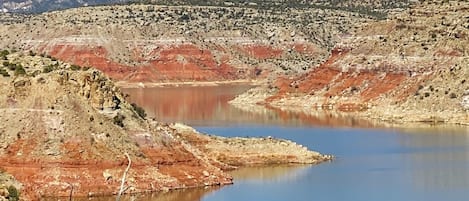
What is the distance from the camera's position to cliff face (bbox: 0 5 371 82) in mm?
179500

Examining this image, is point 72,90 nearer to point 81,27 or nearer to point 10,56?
point 10,56

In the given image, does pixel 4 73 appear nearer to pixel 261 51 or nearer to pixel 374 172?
pixel 374 172

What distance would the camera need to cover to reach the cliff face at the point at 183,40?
17950 centimetres

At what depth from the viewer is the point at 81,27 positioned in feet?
618

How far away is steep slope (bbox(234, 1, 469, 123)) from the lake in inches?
275

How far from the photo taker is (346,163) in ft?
204

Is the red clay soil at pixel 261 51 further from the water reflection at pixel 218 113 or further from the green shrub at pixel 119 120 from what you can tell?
the green shrub at pixel 119 120

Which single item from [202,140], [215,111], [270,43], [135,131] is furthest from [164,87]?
[135,131]

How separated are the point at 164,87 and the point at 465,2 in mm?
61724

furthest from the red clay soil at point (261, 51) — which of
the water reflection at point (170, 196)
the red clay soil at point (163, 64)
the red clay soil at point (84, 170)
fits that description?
the water reflection at point (170, 196)

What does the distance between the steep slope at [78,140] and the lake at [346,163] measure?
1605 mm

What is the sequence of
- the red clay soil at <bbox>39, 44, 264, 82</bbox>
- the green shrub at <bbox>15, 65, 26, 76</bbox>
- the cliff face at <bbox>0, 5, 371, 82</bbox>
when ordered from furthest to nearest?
the cliff face at <bbox>0, 5, 371, 82</bbox>
the red clay soil at <bbox>39, 44, 264, 82</bbox>
the green shrub at <bbox>15, 65, 26, 76</bbox>

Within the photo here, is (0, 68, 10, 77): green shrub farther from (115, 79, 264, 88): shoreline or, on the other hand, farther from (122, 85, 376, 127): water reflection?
(115, 79, 264, 88): shoreline

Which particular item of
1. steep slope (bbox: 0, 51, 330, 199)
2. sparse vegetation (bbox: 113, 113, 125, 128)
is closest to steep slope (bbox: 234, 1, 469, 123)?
steep slope (bbox: 0, 51, 330, 199)
